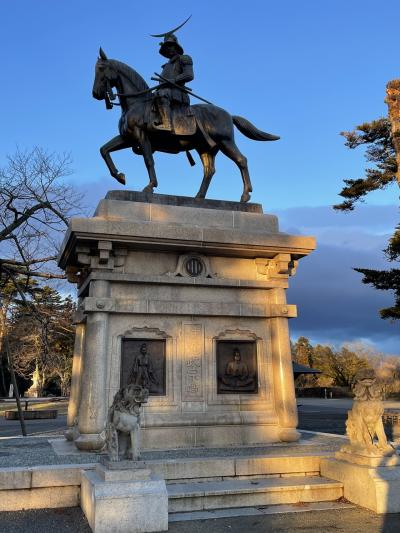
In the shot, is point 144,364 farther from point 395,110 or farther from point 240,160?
point 395,110

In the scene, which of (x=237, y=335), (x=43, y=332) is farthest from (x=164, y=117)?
(x=43, y=332)

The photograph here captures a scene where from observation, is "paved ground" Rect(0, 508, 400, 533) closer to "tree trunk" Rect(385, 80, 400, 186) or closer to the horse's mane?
the horse's mane

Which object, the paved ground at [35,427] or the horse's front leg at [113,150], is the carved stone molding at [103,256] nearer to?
the horse's front leg at [113,150]

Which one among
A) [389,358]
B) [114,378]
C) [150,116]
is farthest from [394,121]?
[389,358]

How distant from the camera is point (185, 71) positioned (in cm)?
1006

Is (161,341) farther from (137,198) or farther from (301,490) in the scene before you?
(301,490)

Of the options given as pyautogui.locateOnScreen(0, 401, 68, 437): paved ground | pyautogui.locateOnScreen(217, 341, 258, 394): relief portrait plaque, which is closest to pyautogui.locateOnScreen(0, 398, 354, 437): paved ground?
pyautogui.locateOnScreen(0, 401, 68, 437): paved ground

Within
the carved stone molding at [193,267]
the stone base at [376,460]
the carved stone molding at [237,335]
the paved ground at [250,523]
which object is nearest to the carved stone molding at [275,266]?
the carved stone molding at [193,267]

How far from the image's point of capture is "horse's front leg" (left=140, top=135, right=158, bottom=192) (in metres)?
9.62

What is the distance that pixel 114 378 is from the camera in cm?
820

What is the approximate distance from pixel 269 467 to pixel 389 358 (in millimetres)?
77775

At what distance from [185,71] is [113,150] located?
2.22m

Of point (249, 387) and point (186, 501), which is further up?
point (249, 387)

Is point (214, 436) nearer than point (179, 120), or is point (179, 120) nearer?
point (214, 436)
